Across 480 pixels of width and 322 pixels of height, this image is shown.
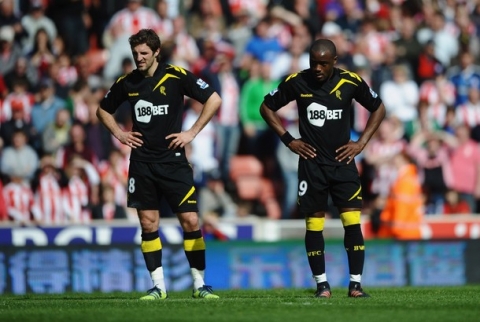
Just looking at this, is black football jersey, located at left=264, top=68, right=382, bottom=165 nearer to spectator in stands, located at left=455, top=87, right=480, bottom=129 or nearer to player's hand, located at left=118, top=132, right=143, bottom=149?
player's hand, located at left=118, top=132, right=143, bottom=149

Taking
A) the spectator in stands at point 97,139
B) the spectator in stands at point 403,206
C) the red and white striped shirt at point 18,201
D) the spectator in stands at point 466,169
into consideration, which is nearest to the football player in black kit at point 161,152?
the red and white striped shirt at point 18,201

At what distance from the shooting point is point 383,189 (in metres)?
21.7

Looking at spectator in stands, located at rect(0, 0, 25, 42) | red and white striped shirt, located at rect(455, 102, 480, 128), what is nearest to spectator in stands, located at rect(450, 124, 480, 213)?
red and white striped shirt, located at rect(455, 102, 480, 128)

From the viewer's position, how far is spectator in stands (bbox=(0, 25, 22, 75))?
22797mm

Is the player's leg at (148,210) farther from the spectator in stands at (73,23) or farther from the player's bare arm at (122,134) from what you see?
the spectator in stands at (73,23)

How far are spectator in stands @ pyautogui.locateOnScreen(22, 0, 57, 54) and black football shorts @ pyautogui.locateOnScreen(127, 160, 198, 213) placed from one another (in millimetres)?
11044

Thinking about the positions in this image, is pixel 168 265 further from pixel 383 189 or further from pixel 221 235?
pixel 383 189

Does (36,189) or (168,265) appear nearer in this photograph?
(168,265)

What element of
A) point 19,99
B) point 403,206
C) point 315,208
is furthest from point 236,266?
point 315,208

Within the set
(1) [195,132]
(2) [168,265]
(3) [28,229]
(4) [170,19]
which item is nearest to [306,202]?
(1) [195,132]

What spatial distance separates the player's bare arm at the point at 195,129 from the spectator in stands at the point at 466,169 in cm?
1048

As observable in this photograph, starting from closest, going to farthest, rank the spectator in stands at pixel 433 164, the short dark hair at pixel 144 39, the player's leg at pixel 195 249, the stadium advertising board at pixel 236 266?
the short dark hair at pixel 144 39 → the player's leg at pixel 195 249 → the stadium advertising board at pixel 236 266 → the spectator in stands at pixel 433 164

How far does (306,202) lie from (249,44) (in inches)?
435

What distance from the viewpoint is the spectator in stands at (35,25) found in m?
23.4
